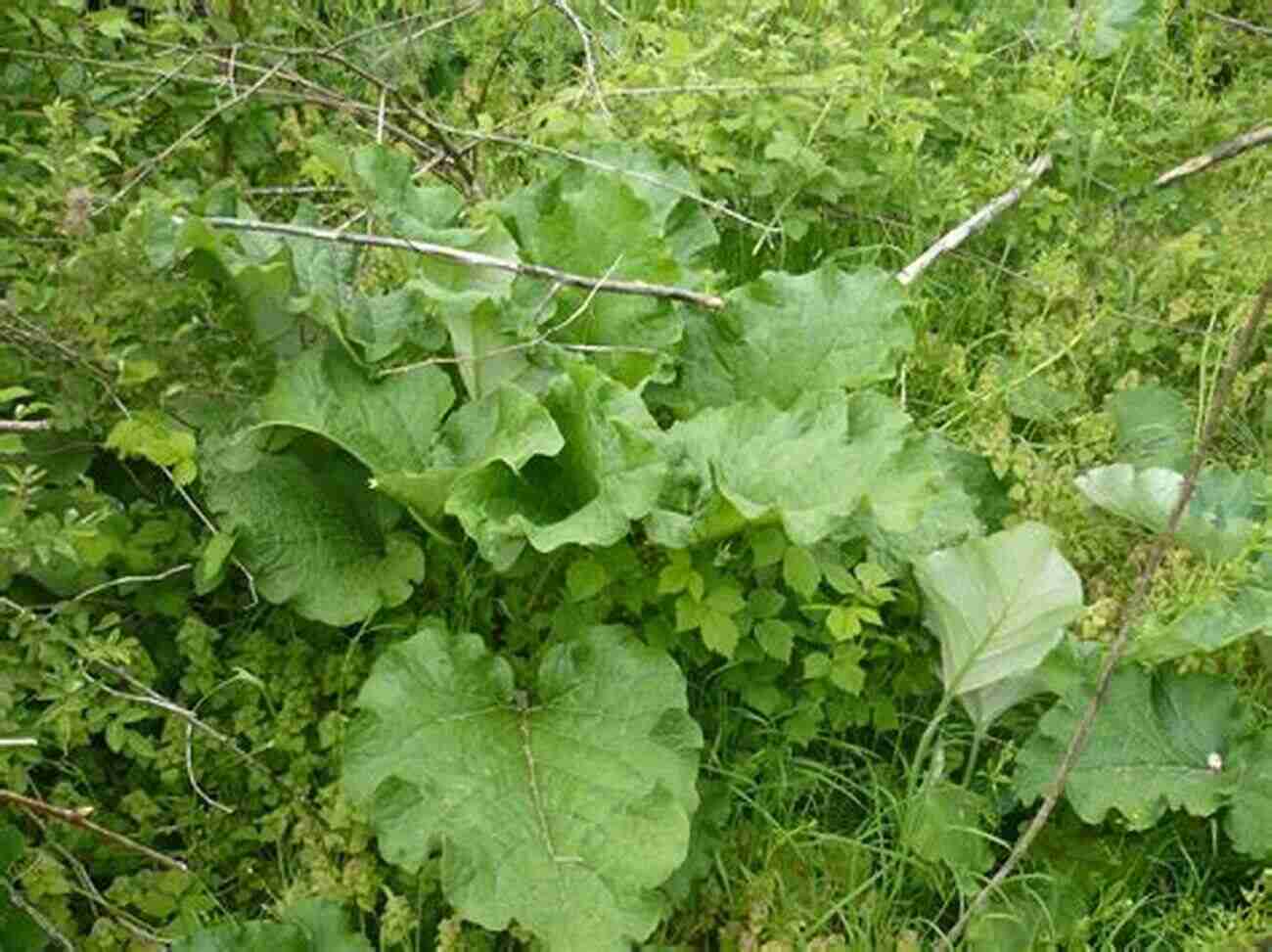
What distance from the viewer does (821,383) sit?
9.11 ft

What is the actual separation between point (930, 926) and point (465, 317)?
107 cm

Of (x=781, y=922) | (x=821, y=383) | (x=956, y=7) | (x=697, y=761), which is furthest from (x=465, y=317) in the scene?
(x=956, y=7)

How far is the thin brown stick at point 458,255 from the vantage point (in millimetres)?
2574

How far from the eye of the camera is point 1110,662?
7.94 feet

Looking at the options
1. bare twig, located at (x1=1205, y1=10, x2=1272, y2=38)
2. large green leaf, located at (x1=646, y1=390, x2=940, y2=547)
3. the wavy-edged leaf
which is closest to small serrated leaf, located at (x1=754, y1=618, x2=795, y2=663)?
large green leaf, located at (x1=646, y1=390, x2=940, y2=547)

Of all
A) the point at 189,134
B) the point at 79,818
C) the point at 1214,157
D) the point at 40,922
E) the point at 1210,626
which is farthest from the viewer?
the point at 1214,157

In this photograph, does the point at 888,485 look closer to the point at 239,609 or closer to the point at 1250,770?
the point at 1250,770

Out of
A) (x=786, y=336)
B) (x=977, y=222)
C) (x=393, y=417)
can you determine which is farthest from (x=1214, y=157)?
(x=393, y=417)

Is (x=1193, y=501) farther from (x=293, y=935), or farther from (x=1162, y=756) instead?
(x=293, y=935)

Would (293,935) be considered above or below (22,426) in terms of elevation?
below

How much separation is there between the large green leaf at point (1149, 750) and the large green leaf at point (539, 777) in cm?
53

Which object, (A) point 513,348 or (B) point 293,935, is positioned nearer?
(B) point 293,935

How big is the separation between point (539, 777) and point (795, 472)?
541mm

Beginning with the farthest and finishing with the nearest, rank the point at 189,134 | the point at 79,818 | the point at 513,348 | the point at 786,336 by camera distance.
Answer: the point at 189,134, the point at 786,336, the point at 513,348, the point at 79,818
